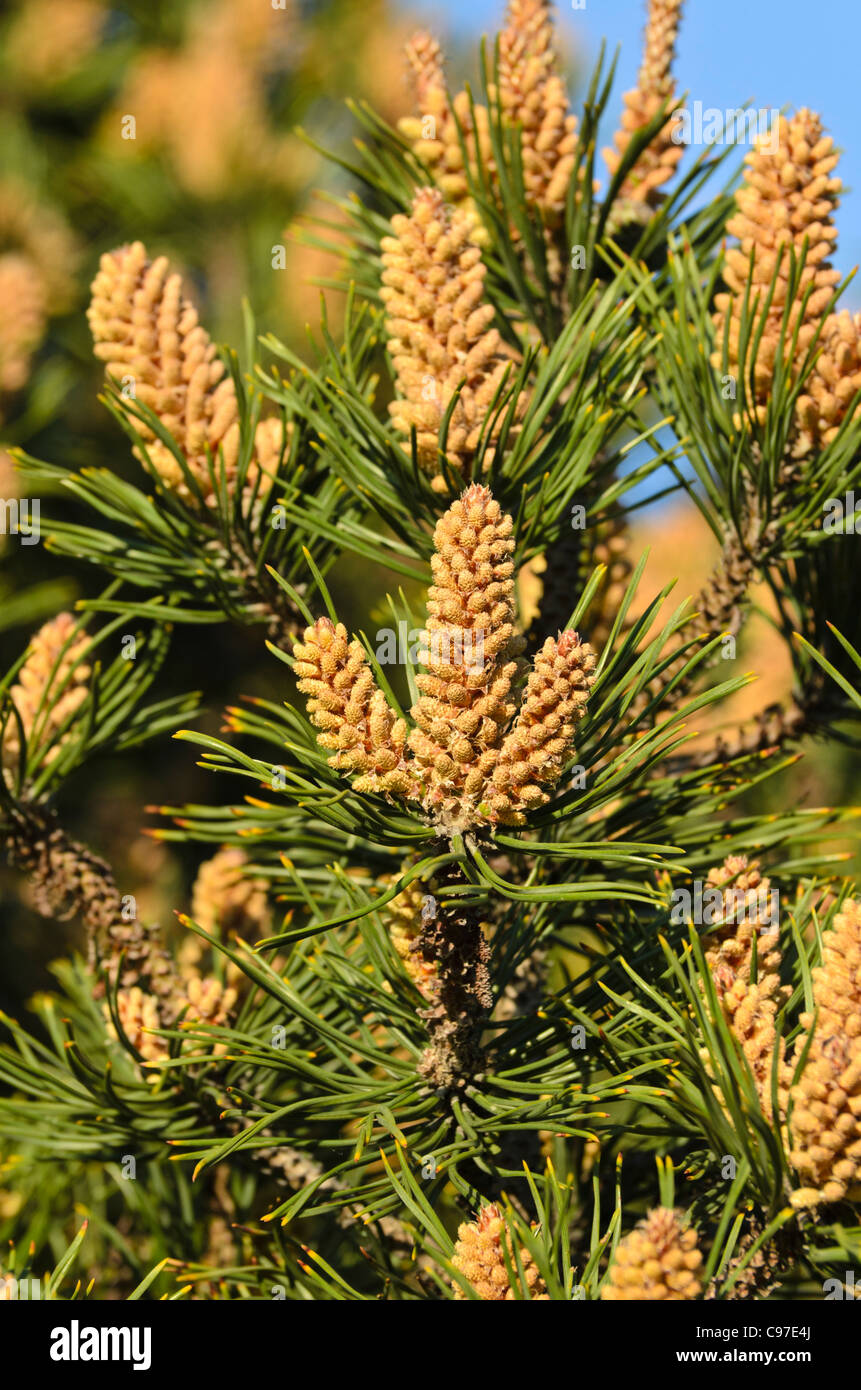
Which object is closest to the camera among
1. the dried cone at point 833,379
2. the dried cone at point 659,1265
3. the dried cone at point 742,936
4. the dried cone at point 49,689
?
the dried cone at point 659,1265

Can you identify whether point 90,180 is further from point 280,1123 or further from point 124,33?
point 280,1123

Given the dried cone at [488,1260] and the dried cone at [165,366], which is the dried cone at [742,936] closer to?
the dried cone at [488,1260]

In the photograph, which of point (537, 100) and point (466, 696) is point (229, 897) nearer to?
point (466, 696)

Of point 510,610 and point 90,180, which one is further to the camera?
point 90,180

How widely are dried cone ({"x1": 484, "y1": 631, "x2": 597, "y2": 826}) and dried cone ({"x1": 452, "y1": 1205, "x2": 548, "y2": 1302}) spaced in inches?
8.9

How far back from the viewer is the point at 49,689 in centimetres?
94

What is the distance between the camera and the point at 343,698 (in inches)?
24.7

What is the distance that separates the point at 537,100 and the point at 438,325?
1.00 ft

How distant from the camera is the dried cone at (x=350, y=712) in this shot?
2.03ft

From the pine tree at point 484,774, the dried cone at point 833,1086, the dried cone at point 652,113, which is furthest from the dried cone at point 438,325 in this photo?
the dried cone at point 833,1086
